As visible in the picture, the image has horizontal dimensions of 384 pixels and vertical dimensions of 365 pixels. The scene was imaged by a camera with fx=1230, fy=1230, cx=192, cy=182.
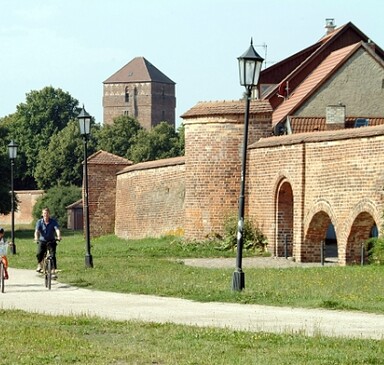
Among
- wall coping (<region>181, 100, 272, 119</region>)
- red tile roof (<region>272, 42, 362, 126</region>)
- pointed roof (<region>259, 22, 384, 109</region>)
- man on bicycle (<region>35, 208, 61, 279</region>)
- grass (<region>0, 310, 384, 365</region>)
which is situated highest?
pointed roof (<region>259, 22, 384, 109</region>)

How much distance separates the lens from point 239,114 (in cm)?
3631

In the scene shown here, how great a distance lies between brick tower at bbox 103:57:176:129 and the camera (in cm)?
18638

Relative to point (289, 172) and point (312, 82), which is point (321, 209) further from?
point (312, 82)

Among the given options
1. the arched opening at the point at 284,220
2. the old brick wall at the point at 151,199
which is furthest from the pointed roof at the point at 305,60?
the arched opening at the point at 284,220

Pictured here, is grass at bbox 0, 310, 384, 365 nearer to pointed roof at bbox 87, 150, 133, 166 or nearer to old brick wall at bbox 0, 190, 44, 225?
pointed roof at bbox 87, 150, 133, 166

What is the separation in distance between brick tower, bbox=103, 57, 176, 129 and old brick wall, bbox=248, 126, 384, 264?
149695 millimetres

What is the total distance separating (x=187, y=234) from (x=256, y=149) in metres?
3.57

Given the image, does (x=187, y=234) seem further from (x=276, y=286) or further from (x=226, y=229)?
(x=276, y=286)

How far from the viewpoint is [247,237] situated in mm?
35875

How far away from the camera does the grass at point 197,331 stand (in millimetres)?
11320

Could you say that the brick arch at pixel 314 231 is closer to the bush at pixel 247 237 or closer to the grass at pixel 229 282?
the bush at pixel 247 237

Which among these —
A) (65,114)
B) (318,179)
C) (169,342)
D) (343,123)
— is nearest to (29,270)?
(318,179)

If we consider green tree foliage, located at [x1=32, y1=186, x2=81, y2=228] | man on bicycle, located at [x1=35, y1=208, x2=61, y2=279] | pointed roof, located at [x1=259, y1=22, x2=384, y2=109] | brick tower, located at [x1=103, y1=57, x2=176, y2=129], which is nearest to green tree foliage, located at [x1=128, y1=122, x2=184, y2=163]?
green tree foliage, located at [x1=32, y1=186, x2=81, y2=228]

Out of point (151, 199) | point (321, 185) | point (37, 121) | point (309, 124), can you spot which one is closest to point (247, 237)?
point (321, 185)
